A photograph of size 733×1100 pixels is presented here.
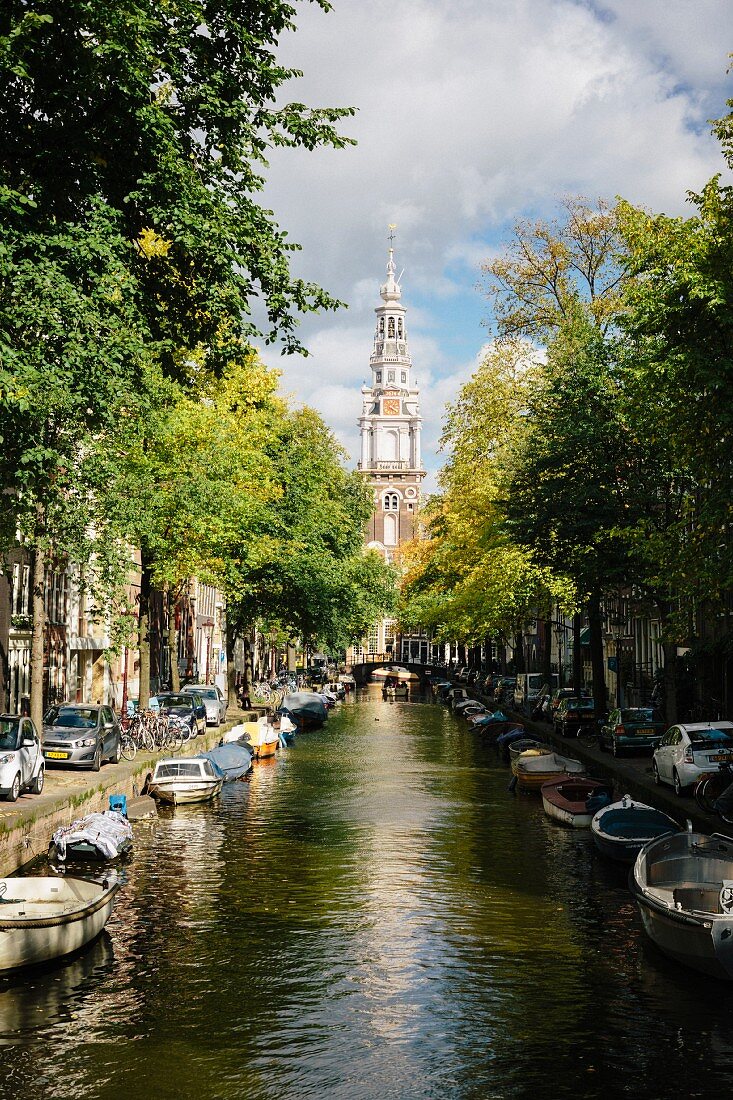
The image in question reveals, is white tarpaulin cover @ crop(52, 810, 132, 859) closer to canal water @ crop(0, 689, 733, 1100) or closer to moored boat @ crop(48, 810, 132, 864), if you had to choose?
moored boat @ crop(48, 810, 132, 864)

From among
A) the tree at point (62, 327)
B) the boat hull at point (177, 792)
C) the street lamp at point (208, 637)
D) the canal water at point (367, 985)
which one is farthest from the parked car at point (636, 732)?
the street lamp at point (208, 637)

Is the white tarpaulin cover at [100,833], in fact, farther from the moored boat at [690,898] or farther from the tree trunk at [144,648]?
the tree trunk at [144,648]

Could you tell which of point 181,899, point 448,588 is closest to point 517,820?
point 181,899

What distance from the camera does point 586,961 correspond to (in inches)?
771

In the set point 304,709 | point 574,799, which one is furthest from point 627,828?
point 304,709

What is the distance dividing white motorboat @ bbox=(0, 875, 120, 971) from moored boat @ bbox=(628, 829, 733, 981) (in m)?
8.35

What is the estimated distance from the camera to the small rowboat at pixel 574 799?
32.0 m

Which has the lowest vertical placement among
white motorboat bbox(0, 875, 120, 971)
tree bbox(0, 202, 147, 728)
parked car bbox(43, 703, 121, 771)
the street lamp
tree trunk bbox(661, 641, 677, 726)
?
white motorboat bbox(0, 875, 120, 971)

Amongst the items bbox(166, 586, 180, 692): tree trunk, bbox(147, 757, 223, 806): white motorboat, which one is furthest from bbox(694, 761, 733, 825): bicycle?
bbox(166, 586, 180, 692): tree trunk

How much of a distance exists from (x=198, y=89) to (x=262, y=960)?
1394cm

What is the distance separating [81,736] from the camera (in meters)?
35.1

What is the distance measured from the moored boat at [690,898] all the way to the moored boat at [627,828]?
15.0 ft

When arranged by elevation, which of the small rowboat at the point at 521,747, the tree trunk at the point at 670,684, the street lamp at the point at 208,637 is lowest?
the small rowboat at the point at 521,747

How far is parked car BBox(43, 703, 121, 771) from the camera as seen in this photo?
34312 mm
